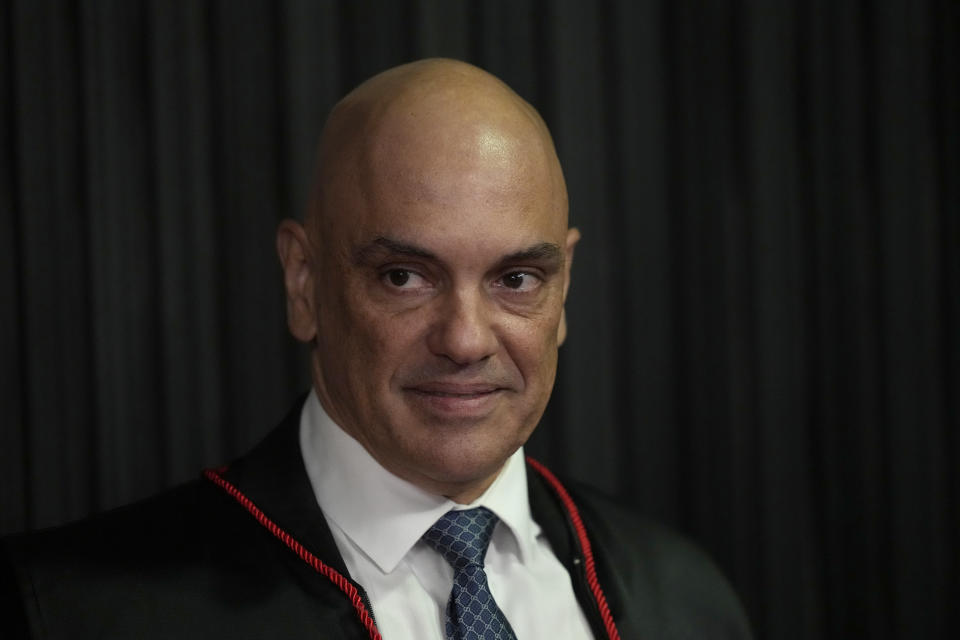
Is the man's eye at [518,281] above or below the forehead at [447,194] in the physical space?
below

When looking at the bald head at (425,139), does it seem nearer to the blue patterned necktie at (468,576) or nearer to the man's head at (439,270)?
the man's head at (439,270)

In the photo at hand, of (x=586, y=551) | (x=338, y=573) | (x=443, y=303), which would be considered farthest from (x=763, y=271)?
(x=338, y=573)

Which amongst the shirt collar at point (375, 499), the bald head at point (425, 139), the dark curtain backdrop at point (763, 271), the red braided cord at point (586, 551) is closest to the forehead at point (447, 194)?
the bald head at point (425, 139)

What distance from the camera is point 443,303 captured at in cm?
148

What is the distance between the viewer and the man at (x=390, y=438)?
1.46 m

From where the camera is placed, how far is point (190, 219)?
214 cm

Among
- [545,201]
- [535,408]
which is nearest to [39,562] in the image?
[535,408]

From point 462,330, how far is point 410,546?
0.31 m

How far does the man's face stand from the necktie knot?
53mm

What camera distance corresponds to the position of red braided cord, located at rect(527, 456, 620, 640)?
1651 mm

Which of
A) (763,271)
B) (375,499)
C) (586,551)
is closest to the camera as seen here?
(375,499)

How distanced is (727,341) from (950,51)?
2.52ft

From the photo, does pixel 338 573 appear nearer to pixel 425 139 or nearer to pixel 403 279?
pixel 403 279

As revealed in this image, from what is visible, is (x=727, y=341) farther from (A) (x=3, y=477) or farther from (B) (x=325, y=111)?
(A) (x=3, y=477)
